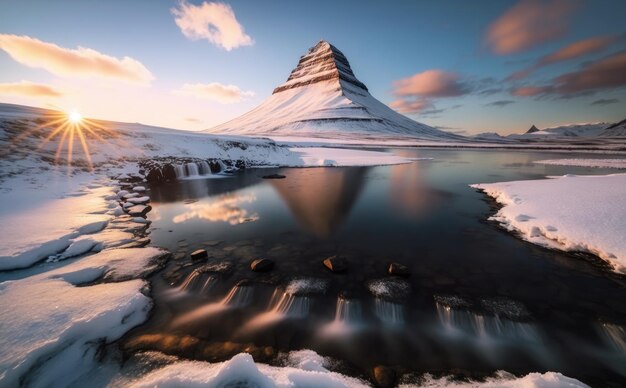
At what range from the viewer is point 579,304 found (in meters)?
6.58

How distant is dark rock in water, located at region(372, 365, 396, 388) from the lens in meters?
4.48

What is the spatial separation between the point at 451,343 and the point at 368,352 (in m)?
1.94

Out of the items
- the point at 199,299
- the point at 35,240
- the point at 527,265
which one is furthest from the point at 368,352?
the point at 35,240

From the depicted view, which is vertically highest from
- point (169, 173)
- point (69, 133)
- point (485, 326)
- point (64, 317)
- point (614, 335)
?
point (69, 133)

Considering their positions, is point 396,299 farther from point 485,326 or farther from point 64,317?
point 64,317

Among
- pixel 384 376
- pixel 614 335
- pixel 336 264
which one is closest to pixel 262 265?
pixel 336 264

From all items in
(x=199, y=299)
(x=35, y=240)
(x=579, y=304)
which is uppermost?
(x=35, y=240)

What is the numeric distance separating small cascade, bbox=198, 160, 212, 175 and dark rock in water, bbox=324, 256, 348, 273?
25812 millimetres

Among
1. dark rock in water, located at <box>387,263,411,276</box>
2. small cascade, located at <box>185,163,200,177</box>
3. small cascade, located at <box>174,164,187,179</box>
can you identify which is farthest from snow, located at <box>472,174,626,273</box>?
small cascade, located at <box>185,163,200,177</box>

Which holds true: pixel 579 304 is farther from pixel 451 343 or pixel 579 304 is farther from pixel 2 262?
pixel 2 262

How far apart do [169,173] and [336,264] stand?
24138 millimetres

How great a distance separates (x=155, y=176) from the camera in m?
23.9

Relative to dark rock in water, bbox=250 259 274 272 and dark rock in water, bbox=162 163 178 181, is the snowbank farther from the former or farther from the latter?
dark rock in water, bbox=162 163 178 181

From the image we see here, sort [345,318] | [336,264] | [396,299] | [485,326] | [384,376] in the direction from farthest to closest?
[336,264], [396,299], [345,318], [485,326], [384,376]
